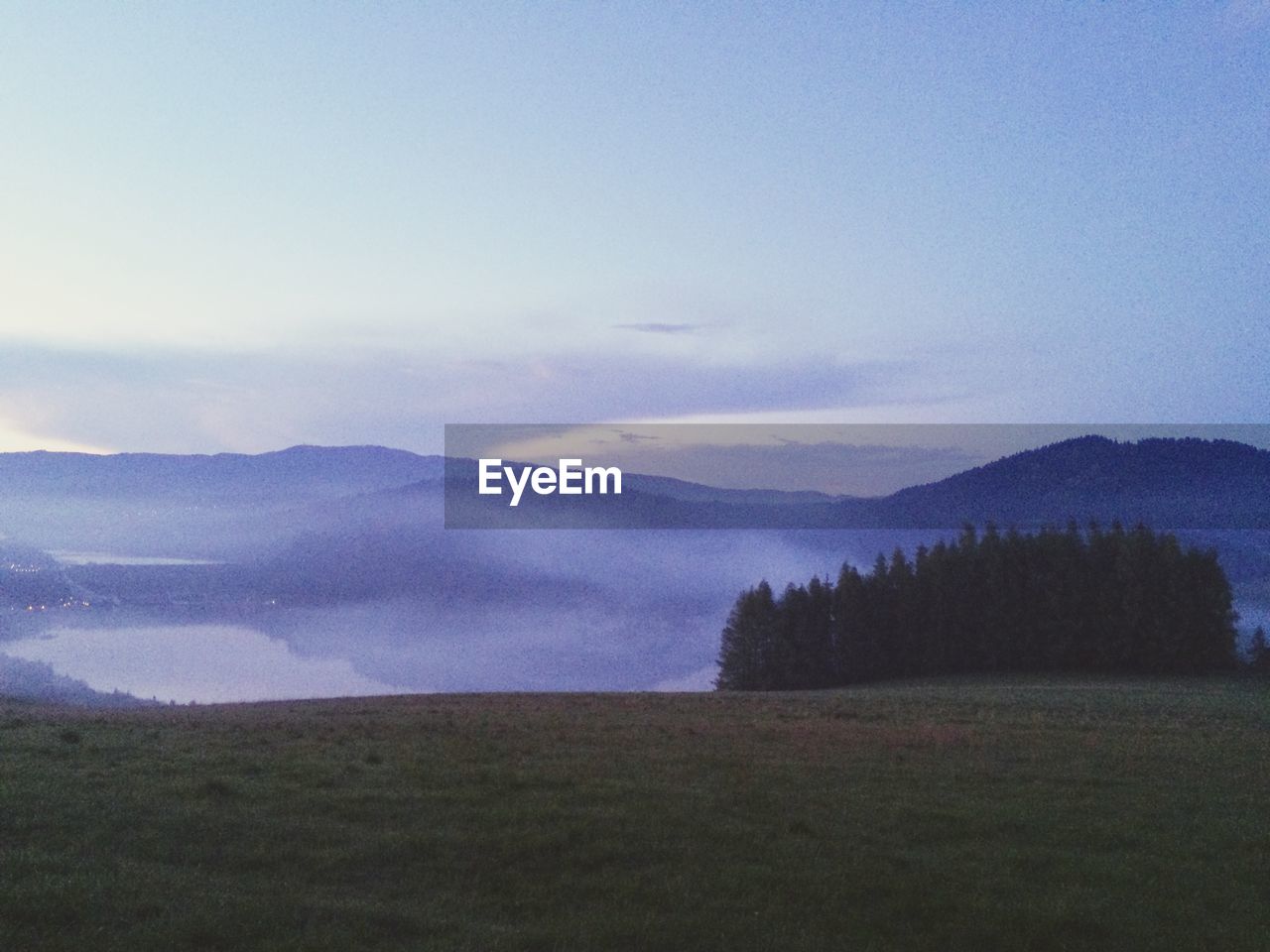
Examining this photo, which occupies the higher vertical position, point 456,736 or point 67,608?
point 456,736

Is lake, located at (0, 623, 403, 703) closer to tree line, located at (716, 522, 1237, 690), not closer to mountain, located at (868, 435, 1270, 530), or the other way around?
tree line, located at (716, 522, 1237, 690)

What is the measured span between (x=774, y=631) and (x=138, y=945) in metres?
69.5

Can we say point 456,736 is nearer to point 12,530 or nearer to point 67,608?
point 67,608

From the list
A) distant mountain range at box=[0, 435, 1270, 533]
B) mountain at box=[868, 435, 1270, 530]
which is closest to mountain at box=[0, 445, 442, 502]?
distant mountain range at box=[0, 435, 1270, 533]

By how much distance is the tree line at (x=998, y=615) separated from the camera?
2672 inches

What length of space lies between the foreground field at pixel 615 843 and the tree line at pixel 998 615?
5050 cm

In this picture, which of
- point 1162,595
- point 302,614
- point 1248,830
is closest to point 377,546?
point 302,614

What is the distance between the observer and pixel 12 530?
149000 mm

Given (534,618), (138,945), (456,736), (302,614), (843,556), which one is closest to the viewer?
(138,945)

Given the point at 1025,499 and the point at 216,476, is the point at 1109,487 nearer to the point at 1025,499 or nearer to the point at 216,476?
the point at 1025,499

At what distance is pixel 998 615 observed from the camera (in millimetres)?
72125

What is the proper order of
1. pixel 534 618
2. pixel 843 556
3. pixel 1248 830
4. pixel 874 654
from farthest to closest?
pixel 534 618 < pixel 843 556 < pixel 874 654 < pixel 1248 830

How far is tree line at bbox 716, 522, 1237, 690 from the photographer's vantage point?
67.9m

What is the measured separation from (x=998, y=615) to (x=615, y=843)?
66.0 metres
